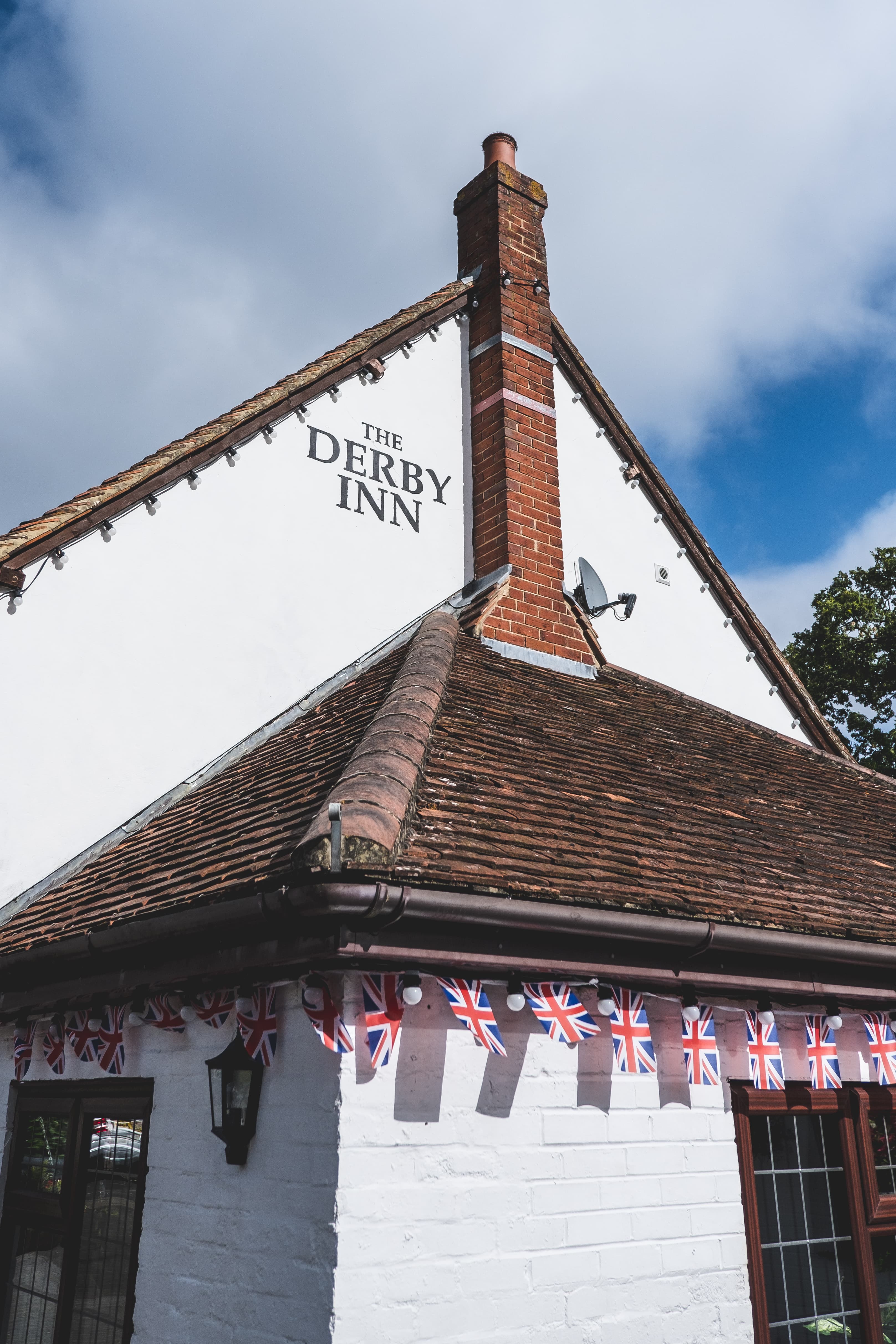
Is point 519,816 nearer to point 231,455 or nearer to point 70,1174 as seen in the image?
point 70,1174

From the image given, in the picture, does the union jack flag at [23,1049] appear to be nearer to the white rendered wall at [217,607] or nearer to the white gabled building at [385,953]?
the white gabled building at [385,953]

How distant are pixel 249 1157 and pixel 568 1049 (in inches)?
55.0

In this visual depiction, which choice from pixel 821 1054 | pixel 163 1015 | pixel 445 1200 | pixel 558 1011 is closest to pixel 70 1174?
pixel 163 1015

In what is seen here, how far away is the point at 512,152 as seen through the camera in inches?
408

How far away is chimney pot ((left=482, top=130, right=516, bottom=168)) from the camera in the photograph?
33.6 feet

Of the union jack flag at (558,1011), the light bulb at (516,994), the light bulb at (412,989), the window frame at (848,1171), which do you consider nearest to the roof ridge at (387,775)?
the light bulb at (412,989)

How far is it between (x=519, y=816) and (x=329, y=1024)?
138 centimetres

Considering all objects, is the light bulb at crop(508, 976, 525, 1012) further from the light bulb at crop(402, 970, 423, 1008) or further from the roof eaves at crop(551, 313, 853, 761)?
the roof eaves at crop(551, 313, 853, 761)

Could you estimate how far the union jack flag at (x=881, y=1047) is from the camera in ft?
17.7

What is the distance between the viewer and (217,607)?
7.42 metres

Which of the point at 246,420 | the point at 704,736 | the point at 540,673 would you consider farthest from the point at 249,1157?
the point at 246,420

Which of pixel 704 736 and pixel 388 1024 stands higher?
pixel 704 736

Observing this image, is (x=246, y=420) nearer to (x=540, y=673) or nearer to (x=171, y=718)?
(x=171, y=718)

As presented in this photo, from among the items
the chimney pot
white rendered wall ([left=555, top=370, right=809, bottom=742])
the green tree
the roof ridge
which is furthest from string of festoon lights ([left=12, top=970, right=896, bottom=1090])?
the green tree
